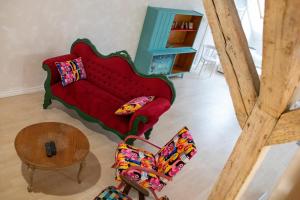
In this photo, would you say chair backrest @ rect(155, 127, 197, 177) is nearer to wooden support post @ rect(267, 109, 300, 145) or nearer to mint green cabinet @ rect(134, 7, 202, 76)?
wooden support post @ rect(267, 109, 300, 145)

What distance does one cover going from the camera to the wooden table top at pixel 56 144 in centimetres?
261

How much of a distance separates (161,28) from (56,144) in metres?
3.65

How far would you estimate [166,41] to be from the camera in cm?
611

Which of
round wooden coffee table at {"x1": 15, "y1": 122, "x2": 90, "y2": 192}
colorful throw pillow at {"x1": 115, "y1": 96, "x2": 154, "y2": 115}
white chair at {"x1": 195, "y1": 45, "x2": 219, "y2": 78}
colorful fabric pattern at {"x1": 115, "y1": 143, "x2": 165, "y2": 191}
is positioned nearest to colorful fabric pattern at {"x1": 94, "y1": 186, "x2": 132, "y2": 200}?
colorful fabric pattern at {"x1": 115, "y1": 143, "x2": 165, "y2": 191}

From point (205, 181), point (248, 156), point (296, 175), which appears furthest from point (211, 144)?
point (248, 156)

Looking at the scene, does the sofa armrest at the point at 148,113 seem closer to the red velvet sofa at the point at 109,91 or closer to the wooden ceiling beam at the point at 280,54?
the red velvet sofa at the point at 109,91

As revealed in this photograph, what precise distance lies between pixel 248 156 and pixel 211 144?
99.4 inches

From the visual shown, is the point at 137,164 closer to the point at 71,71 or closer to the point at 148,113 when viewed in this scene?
the point at 148,113

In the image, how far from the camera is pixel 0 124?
359 centimetres

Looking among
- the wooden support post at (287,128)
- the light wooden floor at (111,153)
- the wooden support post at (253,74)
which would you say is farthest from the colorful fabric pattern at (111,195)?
the wooden support post at (287,128)

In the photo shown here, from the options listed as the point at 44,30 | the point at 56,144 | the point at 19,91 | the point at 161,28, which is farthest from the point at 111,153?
the point at 161,28

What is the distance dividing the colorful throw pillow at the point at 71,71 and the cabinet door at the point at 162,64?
2.17 metres

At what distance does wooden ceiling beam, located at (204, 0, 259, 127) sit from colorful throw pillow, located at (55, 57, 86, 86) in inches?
99.7

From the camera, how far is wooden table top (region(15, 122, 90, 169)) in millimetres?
2613
